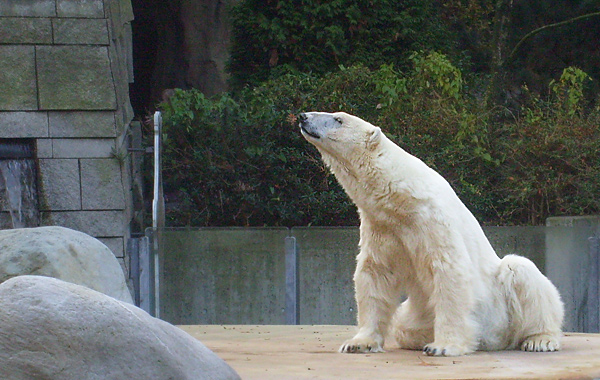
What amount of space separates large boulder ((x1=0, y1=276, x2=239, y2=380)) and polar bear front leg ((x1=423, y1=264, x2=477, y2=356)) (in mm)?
1675

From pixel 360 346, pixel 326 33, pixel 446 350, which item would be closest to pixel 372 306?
pixel 360 346

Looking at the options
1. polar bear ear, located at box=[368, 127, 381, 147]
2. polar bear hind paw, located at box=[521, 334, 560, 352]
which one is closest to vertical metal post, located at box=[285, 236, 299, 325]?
polar bear ear, located at box=[368, 127, 381, 147]

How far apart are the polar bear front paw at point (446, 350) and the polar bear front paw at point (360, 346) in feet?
1.14

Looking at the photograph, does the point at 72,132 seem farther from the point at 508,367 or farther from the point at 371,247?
the point at 508,367

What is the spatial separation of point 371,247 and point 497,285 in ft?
2.61

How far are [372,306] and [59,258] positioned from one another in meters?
2.21

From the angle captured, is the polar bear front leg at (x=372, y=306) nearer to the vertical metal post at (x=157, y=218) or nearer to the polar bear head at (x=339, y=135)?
the polar bear head at (x=339, y=135)

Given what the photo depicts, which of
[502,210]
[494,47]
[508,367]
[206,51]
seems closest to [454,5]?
[494,47]

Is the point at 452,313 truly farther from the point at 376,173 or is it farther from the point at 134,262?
the point at 134,262

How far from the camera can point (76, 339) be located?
348 centimetres

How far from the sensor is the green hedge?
955 cm

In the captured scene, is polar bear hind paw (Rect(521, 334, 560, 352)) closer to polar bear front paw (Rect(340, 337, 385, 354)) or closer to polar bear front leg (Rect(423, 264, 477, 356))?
polar bear front leg (Rect(423, 264, 477, 356))

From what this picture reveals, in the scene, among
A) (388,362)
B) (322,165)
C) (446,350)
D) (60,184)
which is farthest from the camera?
(322,165)

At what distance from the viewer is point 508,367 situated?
444 centimetres
